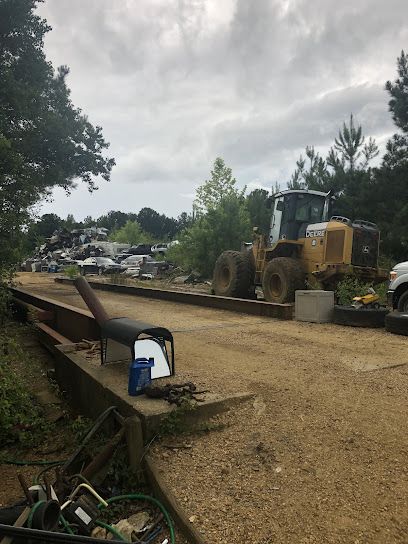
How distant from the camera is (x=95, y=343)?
618 centimetres

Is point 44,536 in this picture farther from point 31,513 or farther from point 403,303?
point 403,303

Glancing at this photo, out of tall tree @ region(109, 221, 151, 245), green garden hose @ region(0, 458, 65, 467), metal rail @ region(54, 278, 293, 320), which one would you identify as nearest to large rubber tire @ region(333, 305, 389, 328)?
metal rail @ region(54, 278, 293, 320)

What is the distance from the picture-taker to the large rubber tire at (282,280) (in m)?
10.7

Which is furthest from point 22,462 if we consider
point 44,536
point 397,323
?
point 397,323

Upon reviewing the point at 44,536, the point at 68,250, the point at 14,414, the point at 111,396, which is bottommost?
the point at 14,414

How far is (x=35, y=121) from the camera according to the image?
1684 cm

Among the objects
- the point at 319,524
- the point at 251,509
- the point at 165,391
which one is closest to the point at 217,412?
the point at 165,391

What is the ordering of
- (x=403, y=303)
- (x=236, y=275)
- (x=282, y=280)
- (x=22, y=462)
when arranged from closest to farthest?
(x=22, y=462)
(x=403, y=303)
(x=282, y=280)
(x=236, y=275)

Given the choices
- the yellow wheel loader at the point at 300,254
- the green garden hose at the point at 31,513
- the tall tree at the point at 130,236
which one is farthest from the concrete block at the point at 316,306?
the tall tree at the point at 130,236

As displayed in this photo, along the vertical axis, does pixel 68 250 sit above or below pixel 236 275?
above

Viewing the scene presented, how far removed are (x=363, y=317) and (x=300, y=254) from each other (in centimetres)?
388

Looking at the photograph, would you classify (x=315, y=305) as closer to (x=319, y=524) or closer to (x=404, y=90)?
(x=319, y=524)

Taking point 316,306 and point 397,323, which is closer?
point 397,323

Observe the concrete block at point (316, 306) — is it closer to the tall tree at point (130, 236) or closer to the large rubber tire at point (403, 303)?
the large rubber tire at point (403, 303)
